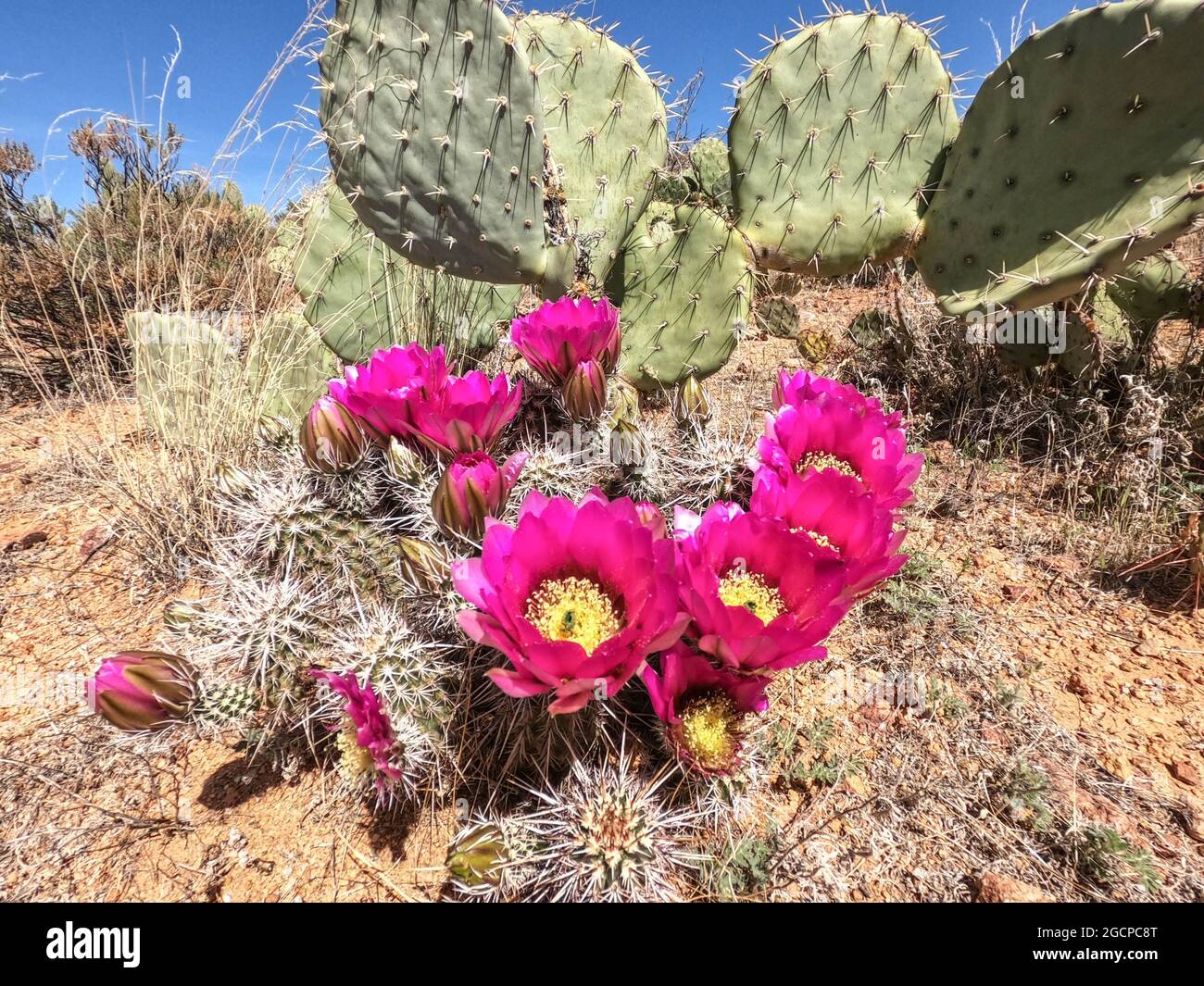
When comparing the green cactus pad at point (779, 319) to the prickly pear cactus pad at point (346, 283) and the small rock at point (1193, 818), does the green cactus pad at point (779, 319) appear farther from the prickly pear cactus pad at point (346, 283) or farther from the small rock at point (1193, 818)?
the small rock at point (1193, 818)

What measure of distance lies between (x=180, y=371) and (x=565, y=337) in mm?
1278

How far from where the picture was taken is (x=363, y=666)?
0.83m

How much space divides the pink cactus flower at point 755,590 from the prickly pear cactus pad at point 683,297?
3.38 ft

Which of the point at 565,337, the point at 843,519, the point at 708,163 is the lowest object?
the point at 843,519

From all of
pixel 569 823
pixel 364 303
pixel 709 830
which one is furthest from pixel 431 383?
pixel 364 303

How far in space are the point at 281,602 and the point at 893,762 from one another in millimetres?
1064

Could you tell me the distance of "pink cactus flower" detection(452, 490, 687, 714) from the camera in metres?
0.60

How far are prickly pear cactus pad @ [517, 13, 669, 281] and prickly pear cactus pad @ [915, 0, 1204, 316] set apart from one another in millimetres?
894

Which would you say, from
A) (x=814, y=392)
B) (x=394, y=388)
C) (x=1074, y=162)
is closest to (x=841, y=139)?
(x=1074, y=162)

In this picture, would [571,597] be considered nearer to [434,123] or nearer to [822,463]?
[822,463]

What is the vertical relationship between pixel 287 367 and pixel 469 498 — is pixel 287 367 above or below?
above

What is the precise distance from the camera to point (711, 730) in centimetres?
75

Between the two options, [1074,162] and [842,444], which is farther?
[1074,162]
